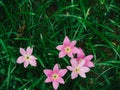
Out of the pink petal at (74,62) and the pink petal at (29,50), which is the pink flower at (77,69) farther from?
the pink petal at (29,50)

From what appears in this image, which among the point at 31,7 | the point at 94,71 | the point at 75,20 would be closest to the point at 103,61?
the point at 94,71

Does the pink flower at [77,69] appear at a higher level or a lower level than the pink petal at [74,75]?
higher

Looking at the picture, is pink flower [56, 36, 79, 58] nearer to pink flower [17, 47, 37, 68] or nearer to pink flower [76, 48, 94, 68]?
pink flower [76, 48, 94, 68]

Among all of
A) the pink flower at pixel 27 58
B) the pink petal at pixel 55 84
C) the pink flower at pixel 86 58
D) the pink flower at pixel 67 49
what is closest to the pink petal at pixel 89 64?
Result: the pink flower at pixel 86 58

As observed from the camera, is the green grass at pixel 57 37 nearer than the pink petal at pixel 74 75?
No

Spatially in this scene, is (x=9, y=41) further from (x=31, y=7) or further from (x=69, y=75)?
(x=69, y=75)

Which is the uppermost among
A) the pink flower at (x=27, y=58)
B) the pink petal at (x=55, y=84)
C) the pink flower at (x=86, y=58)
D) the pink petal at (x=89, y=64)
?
the pink flower at (x=27, y=58)

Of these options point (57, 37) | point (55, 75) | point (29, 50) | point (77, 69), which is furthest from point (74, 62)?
point (57, 37)
